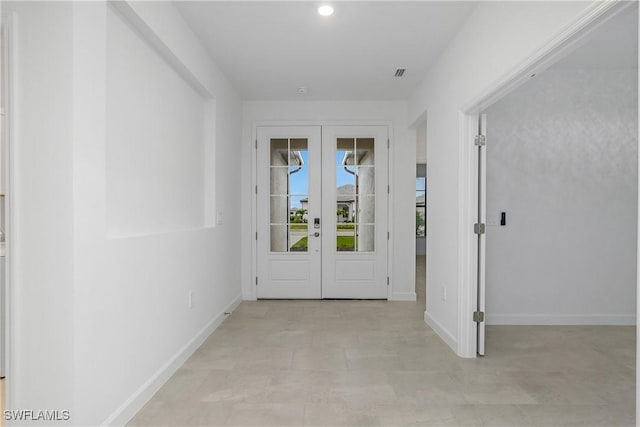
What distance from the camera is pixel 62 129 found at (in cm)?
163

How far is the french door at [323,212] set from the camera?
5.05 metres

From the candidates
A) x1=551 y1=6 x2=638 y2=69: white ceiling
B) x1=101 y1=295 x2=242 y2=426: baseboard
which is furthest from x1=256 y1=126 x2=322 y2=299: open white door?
x1=551 y1=6 x2=638 y2=69: white ceiling

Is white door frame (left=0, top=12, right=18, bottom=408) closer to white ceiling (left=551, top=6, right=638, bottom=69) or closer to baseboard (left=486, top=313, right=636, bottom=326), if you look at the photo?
white ceiling (left=551, top=6, right=638, bottom=69)

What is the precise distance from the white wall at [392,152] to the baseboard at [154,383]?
1766 mm

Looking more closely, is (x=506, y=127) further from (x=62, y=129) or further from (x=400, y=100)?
(x=62, y=129)

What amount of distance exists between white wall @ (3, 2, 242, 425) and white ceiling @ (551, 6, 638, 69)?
320 centimetres

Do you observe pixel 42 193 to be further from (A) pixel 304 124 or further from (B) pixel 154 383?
(A) pixel 304 124

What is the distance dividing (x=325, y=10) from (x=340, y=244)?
3.01 m

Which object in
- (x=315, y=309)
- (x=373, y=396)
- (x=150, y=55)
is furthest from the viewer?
(x=315, y=309)

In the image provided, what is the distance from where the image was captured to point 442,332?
3.49 m

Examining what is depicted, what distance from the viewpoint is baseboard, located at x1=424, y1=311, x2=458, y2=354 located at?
3181mm

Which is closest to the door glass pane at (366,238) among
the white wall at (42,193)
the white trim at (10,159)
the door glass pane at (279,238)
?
the door glass pane at (279,238)

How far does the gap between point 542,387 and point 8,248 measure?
304cm

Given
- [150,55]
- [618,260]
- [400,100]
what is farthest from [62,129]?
[618,260]
